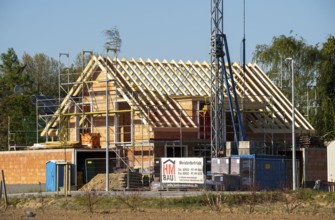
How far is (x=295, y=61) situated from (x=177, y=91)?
22028 mm

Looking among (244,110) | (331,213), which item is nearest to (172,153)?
(244,110)

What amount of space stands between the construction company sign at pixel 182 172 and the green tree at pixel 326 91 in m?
26.3

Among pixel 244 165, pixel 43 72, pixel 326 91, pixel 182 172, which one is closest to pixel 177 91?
pixel 244 165

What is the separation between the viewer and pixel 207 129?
54.8 meters

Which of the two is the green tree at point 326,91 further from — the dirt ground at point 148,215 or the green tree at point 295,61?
the dirt ground at point 148,215

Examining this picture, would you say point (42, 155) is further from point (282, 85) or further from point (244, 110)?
point (282, 85)

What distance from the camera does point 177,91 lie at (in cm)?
5619

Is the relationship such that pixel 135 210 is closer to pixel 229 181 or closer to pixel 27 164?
pixel 229 181

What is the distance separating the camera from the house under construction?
52.4 metres

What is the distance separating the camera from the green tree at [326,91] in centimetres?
7119

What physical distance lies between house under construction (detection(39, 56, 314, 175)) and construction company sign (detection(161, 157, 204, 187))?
175 inches

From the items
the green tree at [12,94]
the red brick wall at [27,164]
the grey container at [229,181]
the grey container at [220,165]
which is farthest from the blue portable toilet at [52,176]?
the green tree at [12,94]

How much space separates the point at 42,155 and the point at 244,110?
498 inches

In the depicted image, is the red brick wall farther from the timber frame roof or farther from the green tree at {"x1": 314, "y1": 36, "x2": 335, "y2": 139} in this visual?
Answer: the green tree at {"x1": 314, "y1": 36, "x2": 335, "y2": 139}
